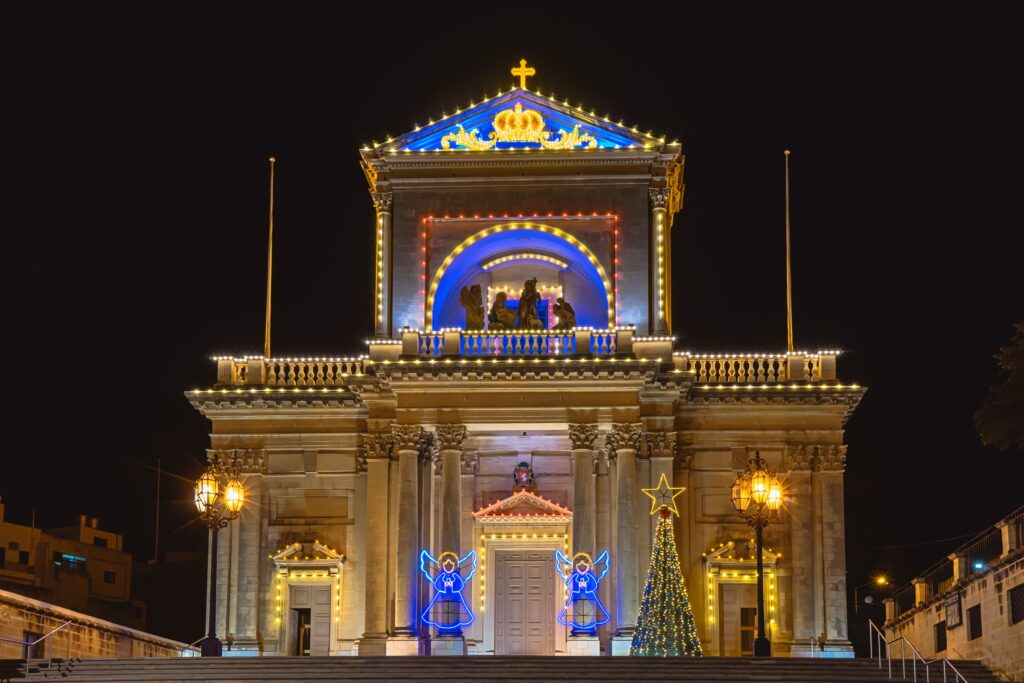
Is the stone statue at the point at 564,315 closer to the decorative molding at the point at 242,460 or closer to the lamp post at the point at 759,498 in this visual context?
the decorative molding at the point at 242,460

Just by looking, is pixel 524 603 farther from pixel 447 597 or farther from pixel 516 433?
pixel 516 433

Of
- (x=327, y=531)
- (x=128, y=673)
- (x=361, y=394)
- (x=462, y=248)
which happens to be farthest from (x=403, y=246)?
(x=128, y=673)

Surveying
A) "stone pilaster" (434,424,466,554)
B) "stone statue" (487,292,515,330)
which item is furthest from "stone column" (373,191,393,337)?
"stone pilaster" (434,424,466,554)

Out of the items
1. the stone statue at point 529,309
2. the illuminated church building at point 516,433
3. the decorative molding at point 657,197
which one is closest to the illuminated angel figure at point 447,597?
the illuminated church building at point 516,433

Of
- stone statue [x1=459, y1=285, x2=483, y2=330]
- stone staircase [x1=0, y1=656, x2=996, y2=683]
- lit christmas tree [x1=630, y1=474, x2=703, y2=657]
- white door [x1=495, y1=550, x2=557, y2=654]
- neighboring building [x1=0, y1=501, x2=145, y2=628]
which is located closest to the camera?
stone staircase [x1=0, y1=656, x2=996, y2=683]

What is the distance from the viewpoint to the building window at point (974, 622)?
33.3 metres

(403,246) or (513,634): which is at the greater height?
(403,246)

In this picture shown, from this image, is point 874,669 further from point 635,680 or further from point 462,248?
point 462,248

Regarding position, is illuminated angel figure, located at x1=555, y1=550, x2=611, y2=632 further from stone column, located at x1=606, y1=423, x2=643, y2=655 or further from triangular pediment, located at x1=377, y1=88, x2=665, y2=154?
triangular pediment, located at x1=377, y1=88, x2=665, y2=154

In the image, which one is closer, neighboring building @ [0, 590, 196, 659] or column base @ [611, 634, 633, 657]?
neighboring building @ [0, 590, 196, 659]

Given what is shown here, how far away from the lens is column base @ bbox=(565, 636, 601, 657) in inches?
1441

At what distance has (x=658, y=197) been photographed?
135ft

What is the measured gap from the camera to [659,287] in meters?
40.9

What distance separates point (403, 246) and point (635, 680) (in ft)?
52.3
